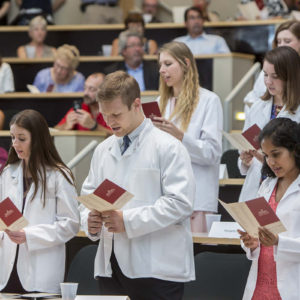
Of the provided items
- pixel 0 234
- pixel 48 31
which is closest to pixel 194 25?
pixel 48 31

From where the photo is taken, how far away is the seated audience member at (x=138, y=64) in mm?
8034

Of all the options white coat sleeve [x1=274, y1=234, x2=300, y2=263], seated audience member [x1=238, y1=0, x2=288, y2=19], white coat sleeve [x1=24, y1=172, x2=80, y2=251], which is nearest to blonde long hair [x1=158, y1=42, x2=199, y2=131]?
white coat sleeve [x1=24, y1=172, x2=80, y2=251]

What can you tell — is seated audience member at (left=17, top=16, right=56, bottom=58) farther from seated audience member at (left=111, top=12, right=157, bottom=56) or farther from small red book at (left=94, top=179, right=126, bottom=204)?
small red book at (left=94, top=179, right=126, bottom=204)

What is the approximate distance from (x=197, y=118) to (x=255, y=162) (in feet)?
1.63

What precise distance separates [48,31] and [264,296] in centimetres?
736

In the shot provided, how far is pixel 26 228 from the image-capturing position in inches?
164

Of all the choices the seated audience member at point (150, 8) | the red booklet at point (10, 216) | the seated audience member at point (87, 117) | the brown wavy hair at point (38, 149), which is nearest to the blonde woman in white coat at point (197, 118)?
the brown wavy hair at point (38, 149)

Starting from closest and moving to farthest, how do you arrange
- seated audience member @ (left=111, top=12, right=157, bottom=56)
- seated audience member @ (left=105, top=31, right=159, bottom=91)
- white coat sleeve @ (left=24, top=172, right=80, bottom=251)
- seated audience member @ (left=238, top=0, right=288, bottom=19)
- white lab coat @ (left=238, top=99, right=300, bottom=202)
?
white coat sleeve @ (left=24, top=172, right=80, bottom=251)
white lab coat @ (left=238, top=99, right=300, bottom=202)
seated audience member @ (left=105, top=31, right=159, bottom=91)
seated audience member @ (left=111, top=12, right=157, bottom=56)
seated audience member @ (left=238, top=0, right=288, bottom=19)

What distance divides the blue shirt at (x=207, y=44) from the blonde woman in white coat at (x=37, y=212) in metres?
5.07

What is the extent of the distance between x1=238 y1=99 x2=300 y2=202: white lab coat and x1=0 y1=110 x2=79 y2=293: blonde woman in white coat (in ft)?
3.39

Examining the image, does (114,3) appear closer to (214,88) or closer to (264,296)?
(214,88)

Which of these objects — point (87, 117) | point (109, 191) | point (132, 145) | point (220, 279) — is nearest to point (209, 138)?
point (220, 279)

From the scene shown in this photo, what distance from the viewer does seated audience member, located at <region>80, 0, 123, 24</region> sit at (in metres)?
11.0

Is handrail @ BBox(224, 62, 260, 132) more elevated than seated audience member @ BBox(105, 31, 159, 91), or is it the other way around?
seated audience member @ BBox(105, 31, 159, 91)
